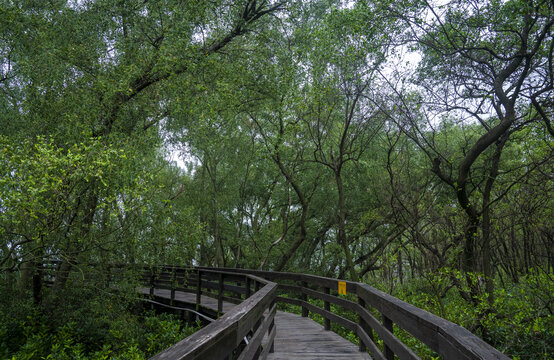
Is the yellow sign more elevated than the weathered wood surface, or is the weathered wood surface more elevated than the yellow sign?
the yellow sign

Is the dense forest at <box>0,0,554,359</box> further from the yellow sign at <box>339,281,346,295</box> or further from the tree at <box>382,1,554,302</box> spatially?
the yellow sign at <box>339,281,346,295</box>

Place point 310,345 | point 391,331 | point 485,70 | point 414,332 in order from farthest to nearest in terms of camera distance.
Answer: point 485,70, point 310,345, point 391,331, point 414,332

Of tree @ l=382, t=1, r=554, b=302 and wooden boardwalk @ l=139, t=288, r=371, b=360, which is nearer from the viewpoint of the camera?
wooden boardwalk @ l=139, t=288, r=371, b=360

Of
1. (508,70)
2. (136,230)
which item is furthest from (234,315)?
(508,70)

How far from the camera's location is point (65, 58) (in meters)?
8.24

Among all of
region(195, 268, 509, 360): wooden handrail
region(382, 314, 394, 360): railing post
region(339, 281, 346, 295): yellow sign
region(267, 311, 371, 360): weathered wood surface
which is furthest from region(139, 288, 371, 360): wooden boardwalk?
region(382, 314, 394, 360): railing post

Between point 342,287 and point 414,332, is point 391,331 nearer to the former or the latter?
point 414,332

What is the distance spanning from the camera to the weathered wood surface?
16.2 feet

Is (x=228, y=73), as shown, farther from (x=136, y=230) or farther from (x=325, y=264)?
(x=325, y=264)

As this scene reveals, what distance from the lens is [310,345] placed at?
5648 mm

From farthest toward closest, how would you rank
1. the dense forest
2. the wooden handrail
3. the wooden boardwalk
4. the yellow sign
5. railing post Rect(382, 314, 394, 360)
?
the dense forest → the yellow sign → the wooden boardwalk → railing post Rect(382, 314, 394, 360) → the wooden handrail

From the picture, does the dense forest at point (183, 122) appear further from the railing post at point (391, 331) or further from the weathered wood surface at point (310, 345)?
the railing post at point (391, 331)

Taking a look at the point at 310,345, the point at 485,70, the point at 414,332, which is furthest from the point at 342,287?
the point at 485,70

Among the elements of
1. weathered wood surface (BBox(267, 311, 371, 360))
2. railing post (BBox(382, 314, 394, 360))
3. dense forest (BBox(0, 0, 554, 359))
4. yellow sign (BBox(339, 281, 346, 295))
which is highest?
dense forest (BBox(0, 0, 554, 359))
